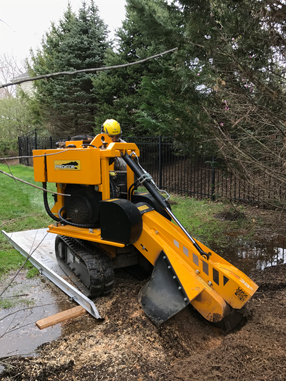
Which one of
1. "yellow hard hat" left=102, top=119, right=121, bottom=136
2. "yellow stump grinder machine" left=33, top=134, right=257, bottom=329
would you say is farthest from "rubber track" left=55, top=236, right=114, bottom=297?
"yellow hard hat" left=102, top=119, right=121, bottom=136

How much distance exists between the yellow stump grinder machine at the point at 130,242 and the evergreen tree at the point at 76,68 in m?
11.4

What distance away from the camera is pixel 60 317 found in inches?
137

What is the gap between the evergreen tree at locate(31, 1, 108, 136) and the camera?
16062mm

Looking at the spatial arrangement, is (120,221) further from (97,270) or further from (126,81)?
(126,81)

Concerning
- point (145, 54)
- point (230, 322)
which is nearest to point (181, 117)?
point (230, 322)

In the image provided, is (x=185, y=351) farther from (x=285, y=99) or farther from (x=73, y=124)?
(x=73, y=124)

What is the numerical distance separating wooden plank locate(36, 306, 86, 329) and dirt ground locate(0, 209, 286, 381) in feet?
0.29

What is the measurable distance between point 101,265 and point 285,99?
311 centimetres

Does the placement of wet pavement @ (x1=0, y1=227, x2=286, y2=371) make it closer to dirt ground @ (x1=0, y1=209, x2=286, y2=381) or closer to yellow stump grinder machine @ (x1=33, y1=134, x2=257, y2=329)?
dirt ground @ (x1=0, y1=209, x2=286, y2=381)

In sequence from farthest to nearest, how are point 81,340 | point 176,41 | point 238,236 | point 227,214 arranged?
point 227,214 → point 238,236 → point 176,41 → point 81,340

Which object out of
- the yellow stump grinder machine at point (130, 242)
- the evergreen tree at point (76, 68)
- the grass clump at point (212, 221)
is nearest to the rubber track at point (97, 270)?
the yellow stump grinder machine at point (130, 242)

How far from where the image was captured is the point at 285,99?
13.2 ft

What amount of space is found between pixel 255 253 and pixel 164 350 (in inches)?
124

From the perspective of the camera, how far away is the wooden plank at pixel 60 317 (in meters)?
3.40
